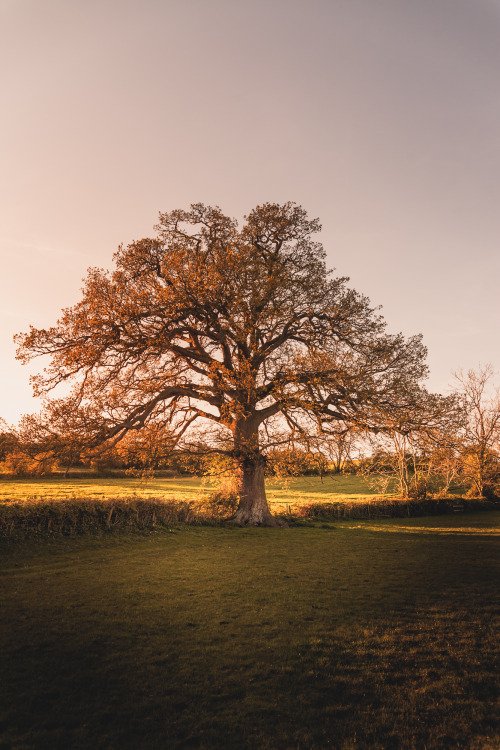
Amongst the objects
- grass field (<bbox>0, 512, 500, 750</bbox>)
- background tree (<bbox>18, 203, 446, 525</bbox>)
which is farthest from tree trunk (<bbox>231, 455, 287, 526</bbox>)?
grass field (<bbox>0, 512, 500, 750</bbox>)

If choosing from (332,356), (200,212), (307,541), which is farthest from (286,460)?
(200,212)

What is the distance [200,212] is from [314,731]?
22.9 metres

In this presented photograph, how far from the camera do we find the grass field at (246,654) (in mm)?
4844

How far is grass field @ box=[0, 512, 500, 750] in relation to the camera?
4.84 meters

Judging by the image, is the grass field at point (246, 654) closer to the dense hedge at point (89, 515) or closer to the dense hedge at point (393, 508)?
the dense hedge at point (89, 515)

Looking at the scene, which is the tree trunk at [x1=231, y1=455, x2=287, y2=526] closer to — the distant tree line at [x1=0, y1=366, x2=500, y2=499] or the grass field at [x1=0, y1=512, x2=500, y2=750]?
the distant tree line at [x1=0, y1=366, x2=500, y2=499]

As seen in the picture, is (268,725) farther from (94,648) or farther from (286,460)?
(286,460)

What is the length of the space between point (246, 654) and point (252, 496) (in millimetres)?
16758

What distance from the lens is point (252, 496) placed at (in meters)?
23.6

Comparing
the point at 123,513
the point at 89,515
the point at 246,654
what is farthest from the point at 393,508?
the point at 246,654

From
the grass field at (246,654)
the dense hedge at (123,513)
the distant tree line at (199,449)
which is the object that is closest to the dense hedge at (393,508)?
the dense hedge at (123,513)

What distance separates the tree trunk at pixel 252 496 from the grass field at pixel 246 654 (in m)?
8.69

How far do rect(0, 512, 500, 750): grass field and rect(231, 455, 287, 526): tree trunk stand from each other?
8.69 meters

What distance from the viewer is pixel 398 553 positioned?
56.6 feet
